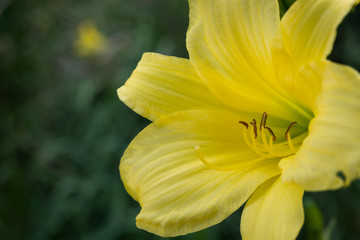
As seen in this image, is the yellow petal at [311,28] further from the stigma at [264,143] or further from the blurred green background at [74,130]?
the blurred green background at [74,130]

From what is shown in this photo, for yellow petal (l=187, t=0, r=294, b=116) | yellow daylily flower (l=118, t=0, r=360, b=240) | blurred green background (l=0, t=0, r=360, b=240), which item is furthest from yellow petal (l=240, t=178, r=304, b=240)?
blurred green background (l=0, t=0, r=360, b=240)

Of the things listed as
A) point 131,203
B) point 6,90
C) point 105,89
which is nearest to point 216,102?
point 131,203

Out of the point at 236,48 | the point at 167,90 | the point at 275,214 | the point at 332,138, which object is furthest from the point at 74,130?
the point at 332,138

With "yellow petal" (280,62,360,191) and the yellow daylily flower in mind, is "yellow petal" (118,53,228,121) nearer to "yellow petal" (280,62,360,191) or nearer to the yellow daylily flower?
the yellow daylily flower

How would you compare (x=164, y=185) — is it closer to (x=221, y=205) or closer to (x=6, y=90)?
(x=221, y=205)

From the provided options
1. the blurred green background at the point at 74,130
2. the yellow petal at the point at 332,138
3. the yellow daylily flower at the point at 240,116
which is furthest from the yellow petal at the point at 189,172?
the blurred green background at the point at 74,130

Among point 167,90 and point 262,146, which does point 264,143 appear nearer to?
point 262,146
